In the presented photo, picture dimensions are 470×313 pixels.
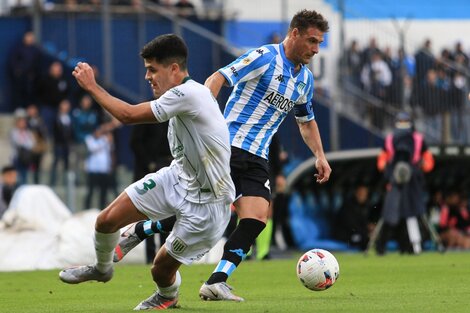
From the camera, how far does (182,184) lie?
940 cm

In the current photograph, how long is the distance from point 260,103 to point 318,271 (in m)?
1.55

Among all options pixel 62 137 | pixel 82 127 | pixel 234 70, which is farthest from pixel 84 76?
pixel 82 127

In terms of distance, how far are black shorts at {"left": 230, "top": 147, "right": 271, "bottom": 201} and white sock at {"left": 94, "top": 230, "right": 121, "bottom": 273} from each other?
1716 mm

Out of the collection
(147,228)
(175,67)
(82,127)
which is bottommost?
(82,127)

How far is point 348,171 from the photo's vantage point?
2575 cm

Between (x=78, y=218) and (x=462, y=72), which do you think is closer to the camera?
(x=78, y=218)

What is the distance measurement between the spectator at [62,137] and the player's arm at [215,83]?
1339 cm

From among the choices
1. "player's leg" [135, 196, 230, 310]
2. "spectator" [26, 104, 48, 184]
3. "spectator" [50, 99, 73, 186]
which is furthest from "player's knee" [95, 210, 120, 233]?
"spectator" [26, 104, 48, 184]

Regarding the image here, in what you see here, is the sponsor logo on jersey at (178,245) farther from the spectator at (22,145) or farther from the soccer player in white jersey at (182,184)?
the spectator at (22,145)

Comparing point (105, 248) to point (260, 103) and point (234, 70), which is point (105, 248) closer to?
point (234, 70)

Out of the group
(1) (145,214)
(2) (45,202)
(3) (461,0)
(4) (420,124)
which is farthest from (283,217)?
(1) (145,214)

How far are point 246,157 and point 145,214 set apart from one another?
6.20ft

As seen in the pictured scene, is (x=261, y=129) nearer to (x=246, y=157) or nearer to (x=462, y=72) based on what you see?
(x=246, y=157)

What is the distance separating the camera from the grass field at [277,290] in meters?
9.89
